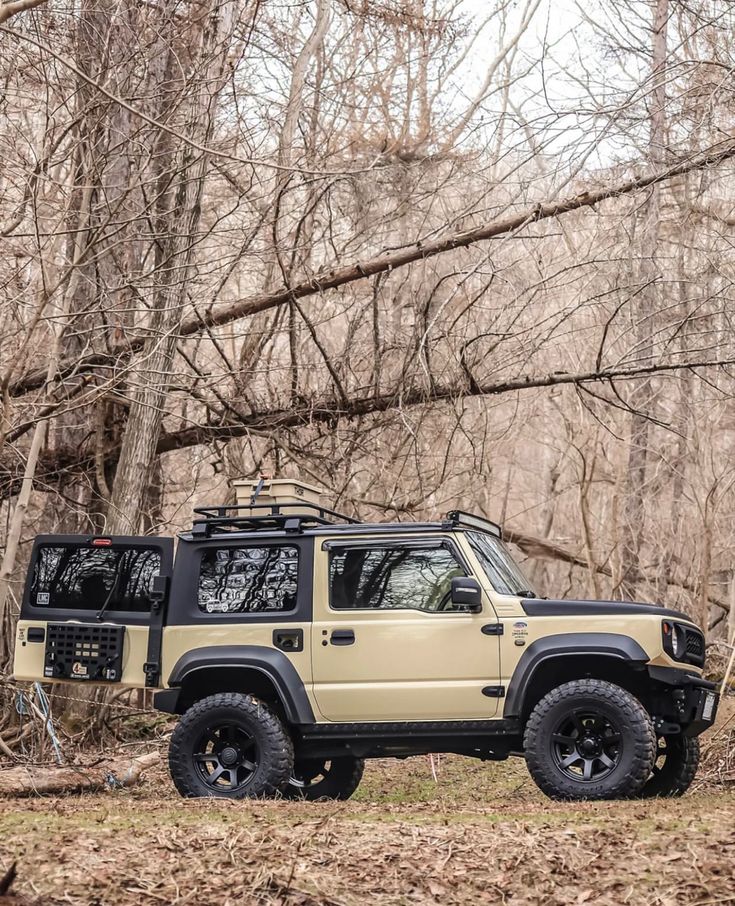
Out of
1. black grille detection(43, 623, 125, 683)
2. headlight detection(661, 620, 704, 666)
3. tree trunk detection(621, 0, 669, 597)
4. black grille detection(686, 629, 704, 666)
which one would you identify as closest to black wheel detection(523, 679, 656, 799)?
headlight detection(661, 620, 704, 666)

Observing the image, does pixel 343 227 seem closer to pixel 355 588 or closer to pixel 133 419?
pixel 133 419

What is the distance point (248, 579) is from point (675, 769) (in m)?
3.47

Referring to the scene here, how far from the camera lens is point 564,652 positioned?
7445 mm

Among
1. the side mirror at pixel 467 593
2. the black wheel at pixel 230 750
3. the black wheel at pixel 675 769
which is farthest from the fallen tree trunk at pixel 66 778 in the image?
the black wheel at pixel 675 769

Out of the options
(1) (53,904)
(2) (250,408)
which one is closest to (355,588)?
(1) (53,904)

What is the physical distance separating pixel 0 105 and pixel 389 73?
5615mm

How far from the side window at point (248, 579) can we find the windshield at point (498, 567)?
1.36 metres

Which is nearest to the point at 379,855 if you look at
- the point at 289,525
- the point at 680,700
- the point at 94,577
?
the point at 680,700

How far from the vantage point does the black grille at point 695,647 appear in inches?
305

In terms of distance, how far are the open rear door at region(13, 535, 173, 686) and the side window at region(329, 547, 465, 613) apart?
4.51ft

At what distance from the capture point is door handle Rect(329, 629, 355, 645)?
788 centimetres

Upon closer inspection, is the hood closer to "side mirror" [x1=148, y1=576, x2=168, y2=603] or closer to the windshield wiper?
"side mirror" [x1=148, y1=576, x2=168, y2=603]

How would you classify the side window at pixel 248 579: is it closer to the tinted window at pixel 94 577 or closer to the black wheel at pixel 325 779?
the tinted window at pixel 94 577

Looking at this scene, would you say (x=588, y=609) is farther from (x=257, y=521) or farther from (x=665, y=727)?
(x=257, y=521)
